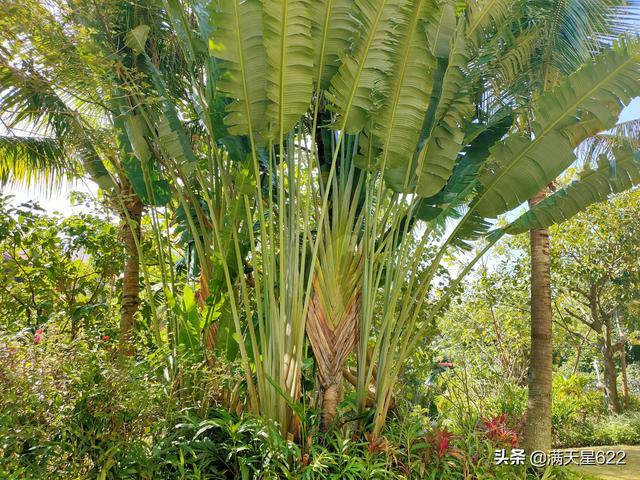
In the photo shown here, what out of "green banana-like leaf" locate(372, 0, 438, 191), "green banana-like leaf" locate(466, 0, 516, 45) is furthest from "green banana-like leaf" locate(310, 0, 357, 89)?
"green banana-like leaf" locate(466, 0, 516, 45)

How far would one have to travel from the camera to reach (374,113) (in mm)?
4926

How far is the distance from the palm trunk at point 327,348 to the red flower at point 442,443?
0.98 metres

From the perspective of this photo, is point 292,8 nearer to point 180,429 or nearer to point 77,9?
point 77,9

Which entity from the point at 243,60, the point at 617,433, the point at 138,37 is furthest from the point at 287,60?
the point at 617,433

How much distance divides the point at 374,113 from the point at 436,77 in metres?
1.12

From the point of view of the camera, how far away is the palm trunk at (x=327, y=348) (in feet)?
16.3

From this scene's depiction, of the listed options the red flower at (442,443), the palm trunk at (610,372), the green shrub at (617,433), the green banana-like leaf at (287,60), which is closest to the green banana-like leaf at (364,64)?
the green banana-like leaf at (287,60)

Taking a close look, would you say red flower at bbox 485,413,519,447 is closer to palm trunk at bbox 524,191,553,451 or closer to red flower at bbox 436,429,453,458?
red flower at bbox 436,429,453,458

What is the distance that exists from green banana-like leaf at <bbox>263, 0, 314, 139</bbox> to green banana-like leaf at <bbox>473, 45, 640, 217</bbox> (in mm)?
2280

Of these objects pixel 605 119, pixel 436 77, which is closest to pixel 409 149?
pixel 436 77

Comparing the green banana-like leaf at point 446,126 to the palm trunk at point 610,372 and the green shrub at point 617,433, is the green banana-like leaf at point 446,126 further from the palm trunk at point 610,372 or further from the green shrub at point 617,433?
the palm trunk at point 610,372

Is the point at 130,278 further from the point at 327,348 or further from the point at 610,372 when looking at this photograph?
the point at 610,372

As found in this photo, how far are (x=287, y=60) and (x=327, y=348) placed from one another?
2658 mm

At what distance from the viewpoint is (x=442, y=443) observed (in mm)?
4594
